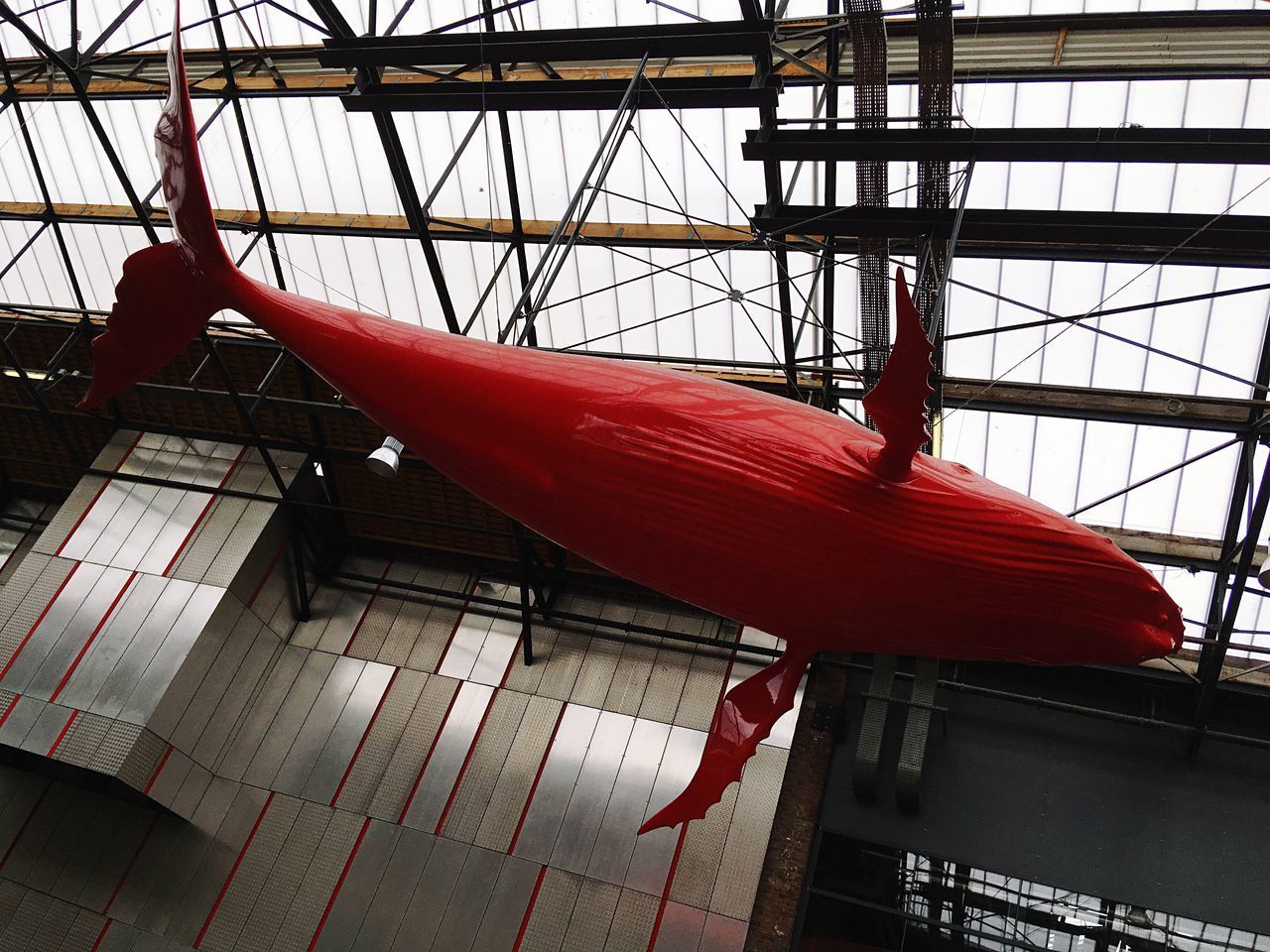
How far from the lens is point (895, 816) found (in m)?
14.4

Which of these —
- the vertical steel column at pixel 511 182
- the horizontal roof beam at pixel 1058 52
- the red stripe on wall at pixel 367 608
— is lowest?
the red stripe on wall at pixel 367 608

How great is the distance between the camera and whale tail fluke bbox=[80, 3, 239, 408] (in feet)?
20.5

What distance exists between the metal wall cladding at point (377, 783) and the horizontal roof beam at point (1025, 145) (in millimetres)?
8701

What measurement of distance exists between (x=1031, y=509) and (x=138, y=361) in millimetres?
5633

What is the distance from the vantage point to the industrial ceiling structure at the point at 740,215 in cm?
1052

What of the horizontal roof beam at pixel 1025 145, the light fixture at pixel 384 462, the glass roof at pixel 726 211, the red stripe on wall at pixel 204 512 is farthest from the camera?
the red stripe on wall at pixel 204 512

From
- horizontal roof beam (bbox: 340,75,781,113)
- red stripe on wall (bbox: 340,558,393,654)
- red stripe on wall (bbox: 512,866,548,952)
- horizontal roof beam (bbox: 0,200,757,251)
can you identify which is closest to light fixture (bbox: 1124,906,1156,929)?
red stripe on wall (bbox: 512,866,548,952)

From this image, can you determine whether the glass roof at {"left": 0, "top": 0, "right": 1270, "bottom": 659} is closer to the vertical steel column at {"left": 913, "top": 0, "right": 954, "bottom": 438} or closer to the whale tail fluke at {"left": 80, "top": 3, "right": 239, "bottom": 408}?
the vertical steel column at {"left": 913, "top": 0, "right": 954, "bottom": 438}

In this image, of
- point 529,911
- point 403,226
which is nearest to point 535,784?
point 529,911

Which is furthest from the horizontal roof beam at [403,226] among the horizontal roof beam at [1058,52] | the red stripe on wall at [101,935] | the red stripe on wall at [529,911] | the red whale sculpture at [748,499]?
the red stripe on wall at [101,935]

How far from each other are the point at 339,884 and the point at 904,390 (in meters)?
14.0

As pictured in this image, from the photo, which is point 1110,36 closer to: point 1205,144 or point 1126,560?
point 1205,144

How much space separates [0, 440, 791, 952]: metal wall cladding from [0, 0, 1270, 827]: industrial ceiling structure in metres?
1.89

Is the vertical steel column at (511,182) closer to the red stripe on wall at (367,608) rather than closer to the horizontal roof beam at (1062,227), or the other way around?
the horizontal roof beam at (1062,227)
